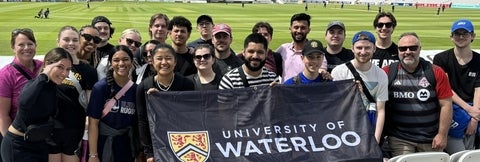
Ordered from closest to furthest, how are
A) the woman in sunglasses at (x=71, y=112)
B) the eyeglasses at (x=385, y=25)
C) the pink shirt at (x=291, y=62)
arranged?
the woman in sunglasses at (x=71, y=112) → the pink shirt at (x=291, y=62) → the eyeglasses at (x=385, y=25)

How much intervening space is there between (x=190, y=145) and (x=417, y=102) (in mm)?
2638

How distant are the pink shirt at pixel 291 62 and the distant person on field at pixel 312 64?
1.04 metres

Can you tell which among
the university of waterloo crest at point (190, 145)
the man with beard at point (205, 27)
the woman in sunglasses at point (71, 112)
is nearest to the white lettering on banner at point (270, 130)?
the university of waterloo crest at point (190, 145)

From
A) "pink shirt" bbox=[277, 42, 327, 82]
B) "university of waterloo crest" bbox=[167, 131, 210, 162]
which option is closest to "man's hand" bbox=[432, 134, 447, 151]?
"pink shirt" bbox=[277, 42, 327, 82]

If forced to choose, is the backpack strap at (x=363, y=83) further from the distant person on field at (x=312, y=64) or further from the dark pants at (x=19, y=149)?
the dark pants at (x=19, y=149)

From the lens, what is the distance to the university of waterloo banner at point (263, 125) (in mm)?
4230

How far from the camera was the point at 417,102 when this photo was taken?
499cm

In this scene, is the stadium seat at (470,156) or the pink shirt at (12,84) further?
the pink shirt at (12,84)

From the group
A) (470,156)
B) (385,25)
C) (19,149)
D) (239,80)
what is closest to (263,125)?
(239,80)

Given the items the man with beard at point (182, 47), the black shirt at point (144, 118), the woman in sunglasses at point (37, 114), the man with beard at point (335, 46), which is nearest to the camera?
the woman in sunglasses at point (37, 114)

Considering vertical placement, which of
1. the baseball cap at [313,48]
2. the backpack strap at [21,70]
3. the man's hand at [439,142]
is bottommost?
the man's hand at [439,142]

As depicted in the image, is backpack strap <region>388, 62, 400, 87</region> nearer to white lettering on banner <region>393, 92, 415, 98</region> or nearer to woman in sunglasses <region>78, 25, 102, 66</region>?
white lettering on banner <region>393, 92, 415, 98</region>

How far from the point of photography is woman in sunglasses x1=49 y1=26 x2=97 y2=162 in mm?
4445

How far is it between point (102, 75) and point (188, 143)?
5.13ft
